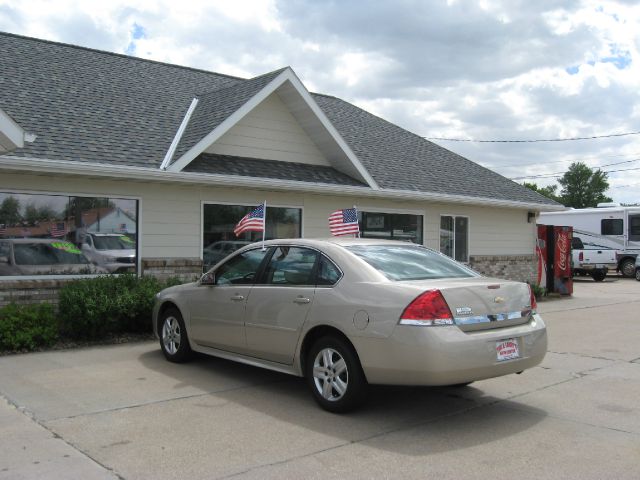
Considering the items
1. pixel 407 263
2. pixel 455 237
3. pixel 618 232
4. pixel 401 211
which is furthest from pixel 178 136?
pixel 618 232

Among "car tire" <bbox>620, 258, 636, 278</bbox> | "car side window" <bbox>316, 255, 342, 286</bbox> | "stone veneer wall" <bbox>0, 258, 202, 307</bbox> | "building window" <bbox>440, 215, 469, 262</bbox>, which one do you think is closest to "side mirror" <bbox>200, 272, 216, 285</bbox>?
"car side window" <bbox>316, 255, 342, 286</bbox>

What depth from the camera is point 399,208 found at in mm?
14773

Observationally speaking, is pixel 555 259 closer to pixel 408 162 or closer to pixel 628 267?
pixel 408 162

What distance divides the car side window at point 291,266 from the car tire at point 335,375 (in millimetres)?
679

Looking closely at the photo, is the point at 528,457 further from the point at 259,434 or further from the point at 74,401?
the point at 74,401

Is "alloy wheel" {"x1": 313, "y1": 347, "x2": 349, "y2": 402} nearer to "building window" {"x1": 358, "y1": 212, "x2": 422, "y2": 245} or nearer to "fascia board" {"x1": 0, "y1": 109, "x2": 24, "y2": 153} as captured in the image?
"fascia board" {"x1": 0, "y1": 109, "x2": 24, "y2": 153}

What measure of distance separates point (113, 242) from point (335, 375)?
6139 millimetres

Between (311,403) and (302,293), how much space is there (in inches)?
41.4

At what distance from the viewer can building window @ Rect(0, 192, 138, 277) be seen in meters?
9.54

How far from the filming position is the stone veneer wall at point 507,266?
16.9 m

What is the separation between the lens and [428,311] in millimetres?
5188

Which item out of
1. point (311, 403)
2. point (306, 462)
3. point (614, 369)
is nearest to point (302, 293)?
point (311, 403)

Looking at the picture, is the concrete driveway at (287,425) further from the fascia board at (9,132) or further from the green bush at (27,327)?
the fascia board at (9,132)

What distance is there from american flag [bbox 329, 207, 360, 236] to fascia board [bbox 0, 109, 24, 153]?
525cm
